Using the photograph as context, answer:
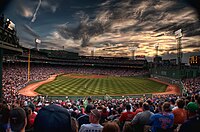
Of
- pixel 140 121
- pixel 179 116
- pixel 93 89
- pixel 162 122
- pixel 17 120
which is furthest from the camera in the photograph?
pixel 93 89

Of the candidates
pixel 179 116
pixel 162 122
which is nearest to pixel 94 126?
pixel 162 122

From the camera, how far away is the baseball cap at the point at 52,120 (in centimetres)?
265

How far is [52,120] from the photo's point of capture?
8.69 feet

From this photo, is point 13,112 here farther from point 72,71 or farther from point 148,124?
point 72,71

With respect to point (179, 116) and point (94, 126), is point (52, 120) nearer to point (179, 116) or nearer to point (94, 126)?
point (94, 126)

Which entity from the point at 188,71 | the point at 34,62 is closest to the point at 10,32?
the point at 188,71

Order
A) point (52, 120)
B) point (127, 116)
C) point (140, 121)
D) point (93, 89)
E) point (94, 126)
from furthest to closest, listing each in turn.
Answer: point (93, 89), point (127, 116), point (140, 121), point (94, 126), point (52, 120)

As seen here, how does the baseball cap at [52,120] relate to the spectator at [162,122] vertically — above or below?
above

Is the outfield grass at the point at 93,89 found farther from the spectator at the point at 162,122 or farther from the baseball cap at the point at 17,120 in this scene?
the baseball cap at the point at 17,120

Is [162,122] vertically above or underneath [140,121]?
Answer: above

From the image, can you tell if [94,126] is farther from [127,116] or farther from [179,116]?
[179,116]

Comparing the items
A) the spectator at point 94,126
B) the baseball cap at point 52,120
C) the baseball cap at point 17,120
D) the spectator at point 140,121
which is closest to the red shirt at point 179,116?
the spectator at point 140,121

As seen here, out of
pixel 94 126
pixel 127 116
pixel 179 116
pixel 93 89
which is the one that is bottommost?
pixel 93 89

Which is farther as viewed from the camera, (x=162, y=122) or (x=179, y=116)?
(x=179, y=116)
